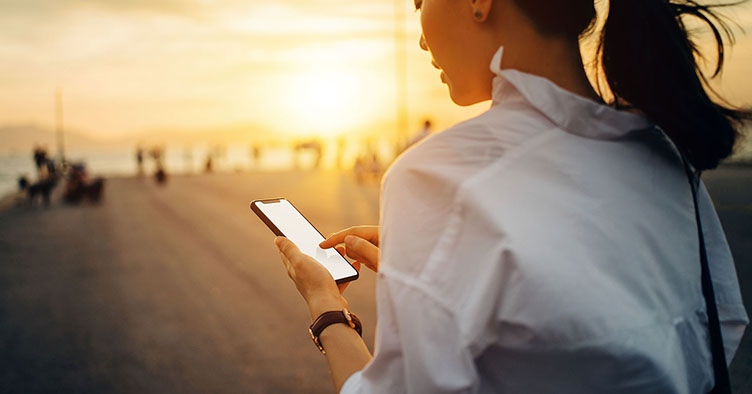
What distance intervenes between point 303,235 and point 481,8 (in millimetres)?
1107

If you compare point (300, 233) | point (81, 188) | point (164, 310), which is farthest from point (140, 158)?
point (300, 233)

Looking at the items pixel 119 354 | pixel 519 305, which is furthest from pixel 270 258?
pixel 519 305

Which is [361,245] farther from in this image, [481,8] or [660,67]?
[660,67]

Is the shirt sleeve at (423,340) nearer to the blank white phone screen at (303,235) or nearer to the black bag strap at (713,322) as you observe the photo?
the black bag strap at (713,322)

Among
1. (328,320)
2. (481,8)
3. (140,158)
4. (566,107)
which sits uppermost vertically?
(481,8)

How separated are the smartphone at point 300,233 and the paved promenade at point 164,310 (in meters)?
2.33

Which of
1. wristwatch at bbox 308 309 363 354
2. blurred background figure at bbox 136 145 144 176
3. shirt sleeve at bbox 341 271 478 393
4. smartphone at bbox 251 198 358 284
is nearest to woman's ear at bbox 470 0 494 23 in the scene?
shirt sleeve at bbox 341 271 478 393

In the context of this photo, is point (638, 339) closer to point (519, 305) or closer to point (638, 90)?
point (519, 305)

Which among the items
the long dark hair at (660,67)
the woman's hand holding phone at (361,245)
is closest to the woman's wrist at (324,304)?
the woman's hand holding phone at (361,245)

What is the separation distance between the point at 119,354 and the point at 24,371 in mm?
674

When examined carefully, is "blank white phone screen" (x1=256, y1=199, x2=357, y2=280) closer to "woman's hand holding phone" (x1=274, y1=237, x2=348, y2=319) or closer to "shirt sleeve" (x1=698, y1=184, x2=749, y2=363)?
"woman's hand holding phone" (x1=274, y1=237, x2=348, y2=319)

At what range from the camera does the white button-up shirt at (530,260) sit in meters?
0.81

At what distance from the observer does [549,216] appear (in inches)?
33.2

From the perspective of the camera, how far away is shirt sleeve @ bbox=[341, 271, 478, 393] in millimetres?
818
